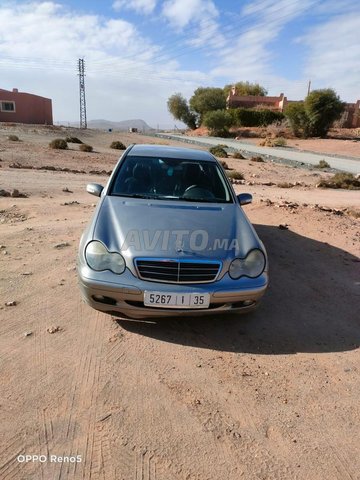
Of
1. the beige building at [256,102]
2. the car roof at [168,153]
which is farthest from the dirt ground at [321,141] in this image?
the car roof at [168,153]

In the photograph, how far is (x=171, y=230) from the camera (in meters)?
3.23

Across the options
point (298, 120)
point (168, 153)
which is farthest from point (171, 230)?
point (298, 120)

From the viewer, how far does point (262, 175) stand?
17188 millimetres

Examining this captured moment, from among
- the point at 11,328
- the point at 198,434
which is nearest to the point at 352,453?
the point at 198,434

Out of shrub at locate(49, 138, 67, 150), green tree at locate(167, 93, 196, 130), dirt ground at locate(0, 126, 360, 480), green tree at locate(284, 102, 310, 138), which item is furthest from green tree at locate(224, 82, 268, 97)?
dirt ground at locate(0, 126, 360, 480)

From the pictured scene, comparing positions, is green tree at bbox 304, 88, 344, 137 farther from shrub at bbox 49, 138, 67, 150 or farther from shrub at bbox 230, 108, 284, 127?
shrub at bbox 49, 138, 67, 150

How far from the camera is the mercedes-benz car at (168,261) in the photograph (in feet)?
9.60

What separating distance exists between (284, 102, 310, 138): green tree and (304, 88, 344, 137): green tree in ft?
1.72

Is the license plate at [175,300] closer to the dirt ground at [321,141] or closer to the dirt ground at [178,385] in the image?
the dirt ground at [178,385]

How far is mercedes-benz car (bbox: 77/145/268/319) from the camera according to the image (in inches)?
115

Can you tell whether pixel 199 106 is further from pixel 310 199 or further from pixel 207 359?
pixel 207 359

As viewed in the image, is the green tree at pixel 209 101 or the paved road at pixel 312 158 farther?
the green tree at pixel 209 101

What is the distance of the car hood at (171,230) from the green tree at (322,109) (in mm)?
40643

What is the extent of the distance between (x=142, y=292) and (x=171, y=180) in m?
1.79
